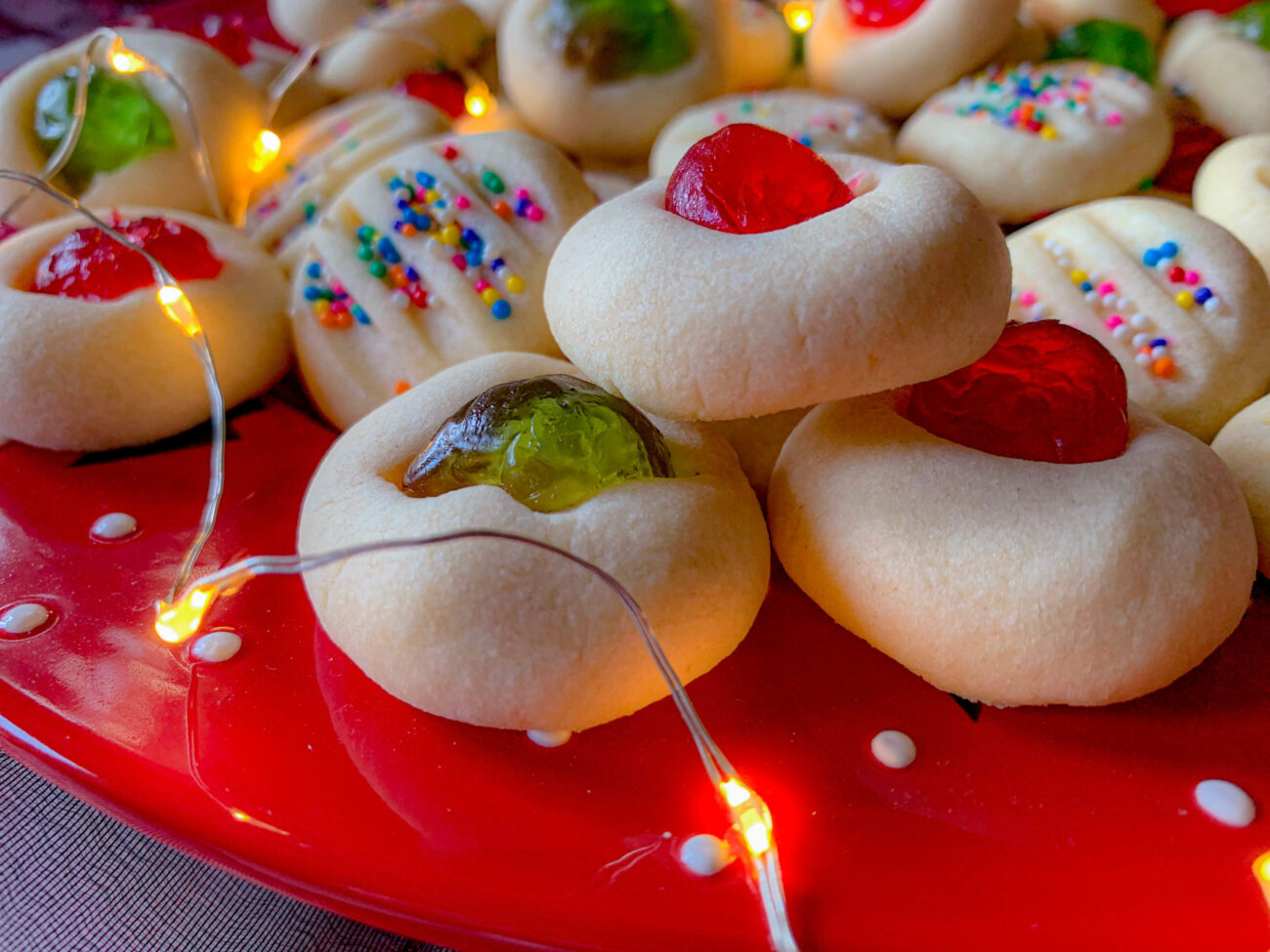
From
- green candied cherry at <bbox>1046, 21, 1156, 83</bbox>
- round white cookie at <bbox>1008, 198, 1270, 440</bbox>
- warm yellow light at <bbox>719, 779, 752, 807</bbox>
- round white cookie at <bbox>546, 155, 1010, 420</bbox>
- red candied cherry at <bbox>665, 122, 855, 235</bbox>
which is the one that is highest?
red candied cherry at <bbox>665, 122, 855, 235</bbox>

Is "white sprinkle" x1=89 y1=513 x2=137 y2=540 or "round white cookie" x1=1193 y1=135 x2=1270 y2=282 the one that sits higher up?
"round white cookie" x1=1193 y1=135 x2=1270 y2=282

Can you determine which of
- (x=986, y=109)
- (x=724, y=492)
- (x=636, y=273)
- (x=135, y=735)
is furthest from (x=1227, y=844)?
(x=986, y=109)

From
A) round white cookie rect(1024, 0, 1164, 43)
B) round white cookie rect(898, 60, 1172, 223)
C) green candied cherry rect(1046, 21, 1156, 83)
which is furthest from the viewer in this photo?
round white cookie rect(1024, 0, 1164, 43)

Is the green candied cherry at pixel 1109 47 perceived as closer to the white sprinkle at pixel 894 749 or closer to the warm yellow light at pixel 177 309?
the white sprinkle at pixel 894 749

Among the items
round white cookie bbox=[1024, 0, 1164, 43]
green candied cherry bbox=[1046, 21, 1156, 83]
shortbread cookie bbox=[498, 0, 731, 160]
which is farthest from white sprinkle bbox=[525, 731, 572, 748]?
round white cookie bbox=[1024, 0, 1164, 43]

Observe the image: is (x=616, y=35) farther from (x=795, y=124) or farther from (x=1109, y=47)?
(x=1109, y=47)

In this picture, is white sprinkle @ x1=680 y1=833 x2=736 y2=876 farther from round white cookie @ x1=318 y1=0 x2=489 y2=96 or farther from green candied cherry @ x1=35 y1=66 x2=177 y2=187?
round white cookie @ x1=318 y1=0 x2=489 y2=96

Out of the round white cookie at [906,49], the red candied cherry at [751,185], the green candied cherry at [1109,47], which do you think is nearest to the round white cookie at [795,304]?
the red candied cherry at [751,185]
